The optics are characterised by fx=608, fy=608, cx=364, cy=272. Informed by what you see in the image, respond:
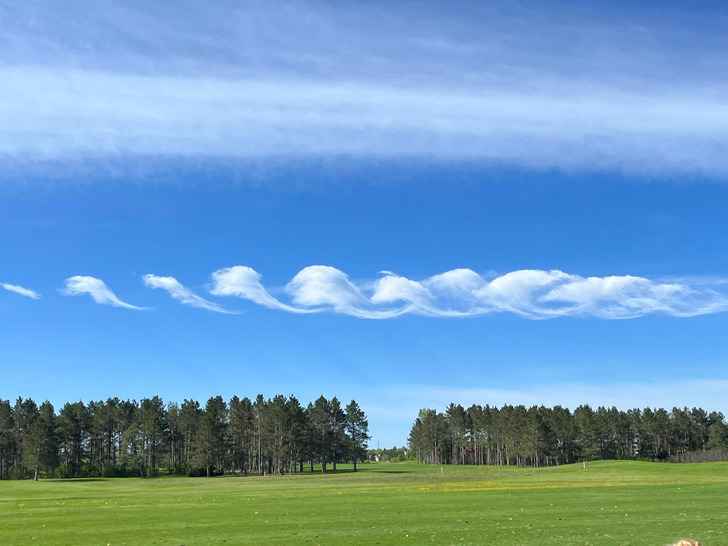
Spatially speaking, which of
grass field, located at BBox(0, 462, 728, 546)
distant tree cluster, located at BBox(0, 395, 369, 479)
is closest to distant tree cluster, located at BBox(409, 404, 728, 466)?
distant tree cluster, located at BBox(0, 395, 369, 479)

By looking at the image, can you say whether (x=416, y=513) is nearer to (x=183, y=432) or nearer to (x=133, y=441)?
(x=133, y=441)

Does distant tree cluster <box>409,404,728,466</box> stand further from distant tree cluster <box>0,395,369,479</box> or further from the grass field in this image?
the grass field

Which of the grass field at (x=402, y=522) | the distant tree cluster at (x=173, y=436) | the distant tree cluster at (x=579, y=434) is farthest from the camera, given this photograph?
the distant tree cluster at (x=579, y=434)

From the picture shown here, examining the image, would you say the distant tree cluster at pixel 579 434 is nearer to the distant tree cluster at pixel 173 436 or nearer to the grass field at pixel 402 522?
the distant tree cluster at pixel 173 436

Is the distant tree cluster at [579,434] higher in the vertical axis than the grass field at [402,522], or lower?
lower

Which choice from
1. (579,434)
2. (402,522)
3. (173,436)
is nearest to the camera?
(402,522)

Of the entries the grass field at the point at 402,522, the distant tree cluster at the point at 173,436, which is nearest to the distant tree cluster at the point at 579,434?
the distant tree cluster at the point at 173,436

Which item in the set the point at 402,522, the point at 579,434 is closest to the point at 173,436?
the point at 579,434

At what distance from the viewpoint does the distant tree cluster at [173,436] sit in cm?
13538

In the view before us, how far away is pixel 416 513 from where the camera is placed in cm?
3338

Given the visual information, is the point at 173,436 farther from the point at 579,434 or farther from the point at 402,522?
the point at 402,522

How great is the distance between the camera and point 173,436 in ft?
522

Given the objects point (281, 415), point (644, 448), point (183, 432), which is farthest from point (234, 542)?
point (644, 448)

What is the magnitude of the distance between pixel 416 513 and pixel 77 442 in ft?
453
